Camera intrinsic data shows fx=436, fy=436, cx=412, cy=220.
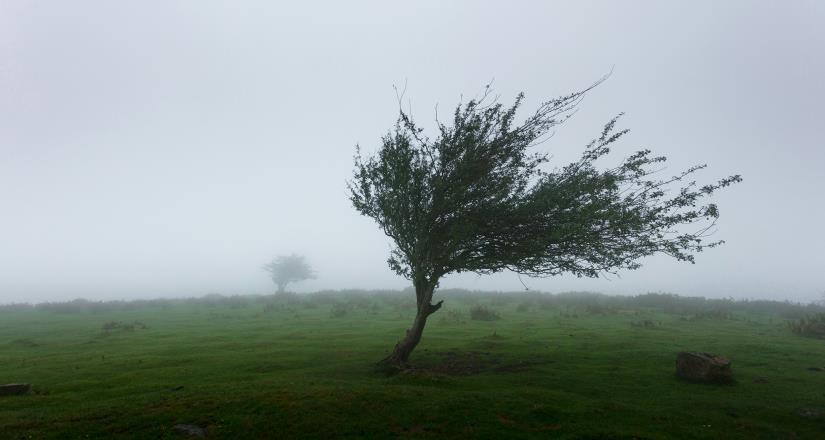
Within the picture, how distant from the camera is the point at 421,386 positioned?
17.2 meters

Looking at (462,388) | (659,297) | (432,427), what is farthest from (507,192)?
(659,297)

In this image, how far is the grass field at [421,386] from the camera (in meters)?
13.1

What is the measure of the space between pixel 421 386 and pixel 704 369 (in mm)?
11619

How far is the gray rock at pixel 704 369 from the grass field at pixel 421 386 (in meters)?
0.59

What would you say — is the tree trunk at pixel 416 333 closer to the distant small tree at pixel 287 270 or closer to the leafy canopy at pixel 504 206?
the leafy canopy at pixel 504 206

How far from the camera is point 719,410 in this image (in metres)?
14.7

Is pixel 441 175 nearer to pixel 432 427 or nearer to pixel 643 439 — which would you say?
pixel 432 427

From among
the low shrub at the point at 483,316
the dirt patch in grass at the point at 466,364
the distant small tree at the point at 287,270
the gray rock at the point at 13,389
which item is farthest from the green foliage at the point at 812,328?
the distant small tree at the point at 287,270

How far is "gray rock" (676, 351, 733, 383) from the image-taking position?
1773cm

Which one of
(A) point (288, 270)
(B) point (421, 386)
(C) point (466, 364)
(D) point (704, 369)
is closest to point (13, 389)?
(B) point (421, 386)

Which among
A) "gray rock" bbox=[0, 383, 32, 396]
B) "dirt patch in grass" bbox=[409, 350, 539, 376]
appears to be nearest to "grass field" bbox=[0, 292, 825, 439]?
"dirt patch in grass" bbox=[409, 350, 539, 376]

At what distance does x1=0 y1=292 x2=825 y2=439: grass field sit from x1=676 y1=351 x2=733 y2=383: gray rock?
1.92 ft

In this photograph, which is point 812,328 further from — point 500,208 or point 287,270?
point 287,270

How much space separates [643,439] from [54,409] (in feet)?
62.3
